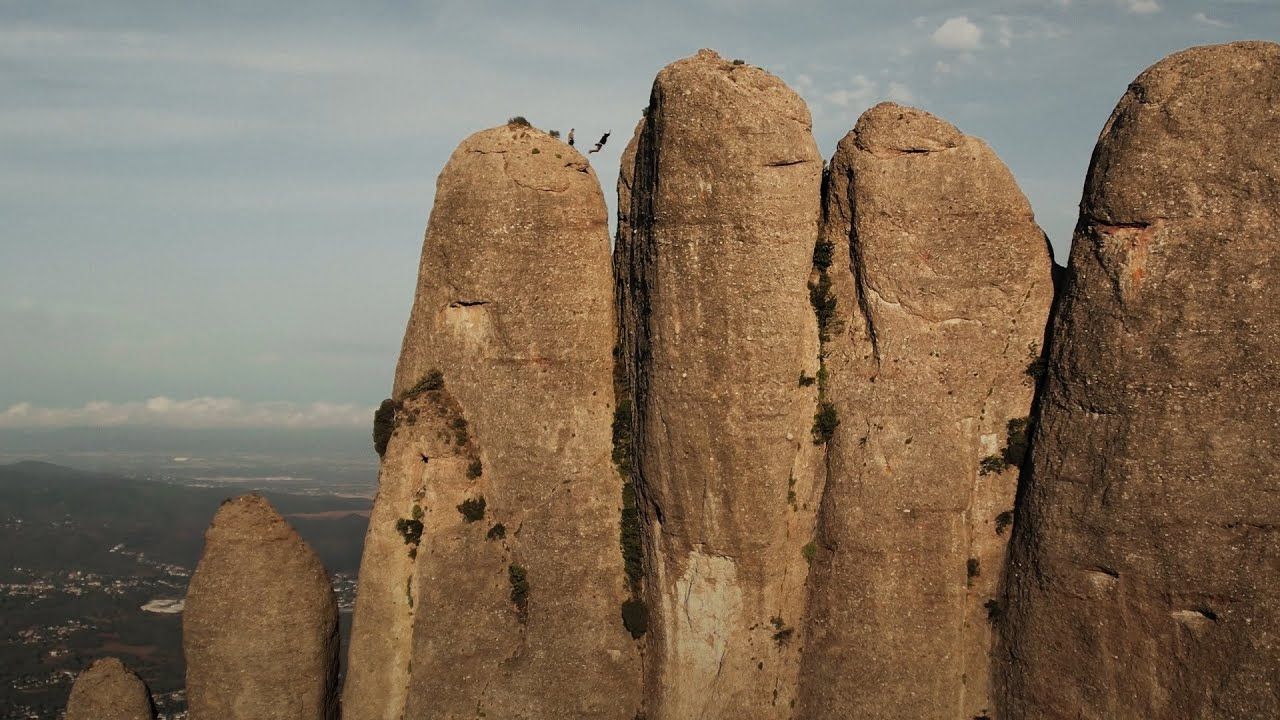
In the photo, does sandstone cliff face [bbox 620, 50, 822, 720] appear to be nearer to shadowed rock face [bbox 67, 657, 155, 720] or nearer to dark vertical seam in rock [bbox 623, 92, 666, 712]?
dark vertical seam in rock [bbox 623, 92, 666, 712]

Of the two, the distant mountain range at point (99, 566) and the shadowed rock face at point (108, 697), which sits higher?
the shadowed rock face at point (108, 697)

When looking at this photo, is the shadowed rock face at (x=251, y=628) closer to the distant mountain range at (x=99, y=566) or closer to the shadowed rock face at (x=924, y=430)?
the distant mountain range at (x=99, y=566)

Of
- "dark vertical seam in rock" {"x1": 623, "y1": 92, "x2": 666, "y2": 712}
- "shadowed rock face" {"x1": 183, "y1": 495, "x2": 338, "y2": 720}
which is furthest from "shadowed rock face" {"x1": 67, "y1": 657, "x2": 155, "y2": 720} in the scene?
"dark vertical seam in rock" {"x1": 623, "y1": 92, "x2": 666, "y2": 712}

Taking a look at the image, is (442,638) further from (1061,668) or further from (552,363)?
(1061,668)

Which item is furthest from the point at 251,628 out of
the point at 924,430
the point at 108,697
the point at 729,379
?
the point at 924,430

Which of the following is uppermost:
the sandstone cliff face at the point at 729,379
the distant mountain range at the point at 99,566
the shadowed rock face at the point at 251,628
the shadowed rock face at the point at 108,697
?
the sandstone cliff face at the point at 729,379

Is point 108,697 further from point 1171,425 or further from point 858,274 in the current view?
point 1171,425

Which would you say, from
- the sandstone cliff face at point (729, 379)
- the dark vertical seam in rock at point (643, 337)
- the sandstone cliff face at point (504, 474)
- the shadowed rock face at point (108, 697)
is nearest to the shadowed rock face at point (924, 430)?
the sandstone cliff face at point (729, 379)
